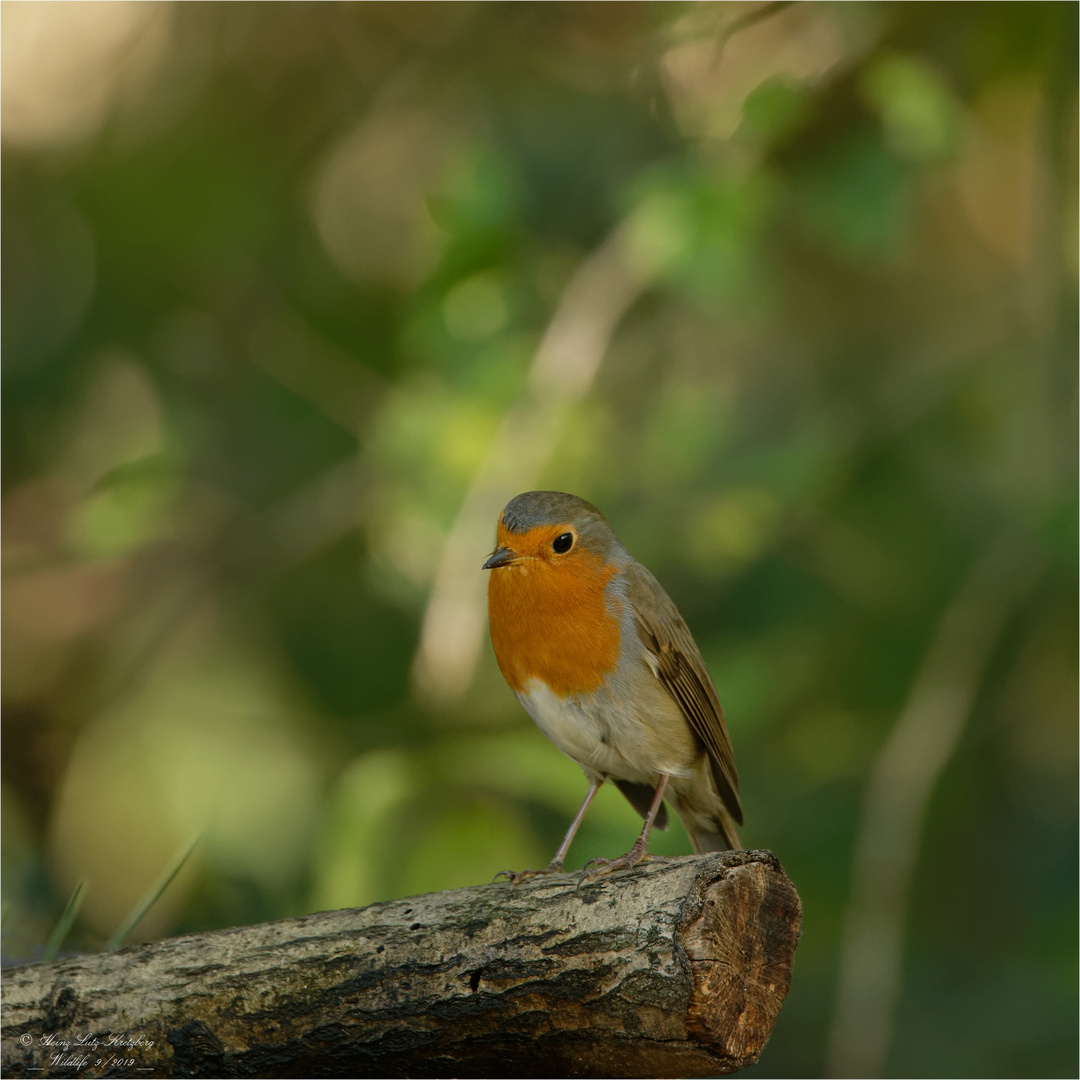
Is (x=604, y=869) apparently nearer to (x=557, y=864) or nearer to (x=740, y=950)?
(x=740, y=950)

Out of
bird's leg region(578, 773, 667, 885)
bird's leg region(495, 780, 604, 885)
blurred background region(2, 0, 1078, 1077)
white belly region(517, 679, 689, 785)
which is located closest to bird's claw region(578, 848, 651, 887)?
bird's leg region(578, 773, 667, 885)

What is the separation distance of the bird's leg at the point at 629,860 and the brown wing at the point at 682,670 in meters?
0.17

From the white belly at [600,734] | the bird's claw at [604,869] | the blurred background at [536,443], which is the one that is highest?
the blurred background at [536,443]

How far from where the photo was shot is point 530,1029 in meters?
2.00

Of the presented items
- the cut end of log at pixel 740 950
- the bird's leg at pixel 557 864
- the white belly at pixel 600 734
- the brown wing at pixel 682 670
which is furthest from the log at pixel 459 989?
the brown wing at pixel 682 670

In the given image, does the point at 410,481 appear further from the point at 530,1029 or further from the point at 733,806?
the point at 530,1029

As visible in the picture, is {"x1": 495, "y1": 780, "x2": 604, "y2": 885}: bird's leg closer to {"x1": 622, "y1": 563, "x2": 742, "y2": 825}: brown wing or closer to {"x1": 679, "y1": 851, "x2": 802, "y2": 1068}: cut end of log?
{"x1": 622, "y1": 563, "x2": 742, "y2": 825}: brown wing

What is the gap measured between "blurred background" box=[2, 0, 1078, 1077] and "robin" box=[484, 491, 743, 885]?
77 centimetres

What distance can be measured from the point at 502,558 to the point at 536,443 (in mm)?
1287

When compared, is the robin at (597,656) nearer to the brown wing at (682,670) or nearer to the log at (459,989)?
the brown wing at (682,670)

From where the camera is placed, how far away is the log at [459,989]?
192cm

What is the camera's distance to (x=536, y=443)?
4.20 metres

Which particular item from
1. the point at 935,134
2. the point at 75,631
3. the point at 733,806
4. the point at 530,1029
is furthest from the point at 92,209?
the point at 530,1029

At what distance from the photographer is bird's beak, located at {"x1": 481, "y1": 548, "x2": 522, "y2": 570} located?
9.67ft
